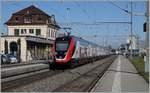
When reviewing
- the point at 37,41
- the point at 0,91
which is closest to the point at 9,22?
the point at 37,41

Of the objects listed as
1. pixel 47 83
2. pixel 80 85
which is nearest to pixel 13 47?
pixel 47 83

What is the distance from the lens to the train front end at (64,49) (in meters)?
37.8

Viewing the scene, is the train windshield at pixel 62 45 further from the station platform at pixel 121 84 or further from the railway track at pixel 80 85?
the railway track at pixel 80 85

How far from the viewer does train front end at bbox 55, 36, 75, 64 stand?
124 feet

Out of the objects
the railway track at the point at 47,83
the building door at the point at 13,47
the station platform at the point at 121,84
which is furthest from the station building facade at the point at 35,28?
the station platform at the point at 121,84

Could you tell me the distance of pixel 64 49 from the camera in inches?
1506

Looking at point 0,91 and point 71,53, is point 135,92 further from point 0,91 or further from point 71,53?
point 71,53

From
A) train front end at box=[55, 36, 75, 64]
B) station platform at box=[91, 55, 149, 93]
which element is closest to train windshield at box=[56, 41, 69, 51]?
train front end at box=[55, 36, 75, 64]

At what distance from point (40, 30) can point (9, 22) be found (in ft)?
28.4

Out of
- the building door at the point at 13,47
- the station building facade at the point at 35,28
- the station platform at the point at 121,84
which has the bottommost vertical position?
the station platform at the point at 121,84

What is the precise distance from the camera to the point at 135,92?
1814 cm

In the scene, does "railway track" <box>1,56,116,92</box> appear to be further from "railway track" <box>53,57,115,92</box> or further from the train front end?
the train front end

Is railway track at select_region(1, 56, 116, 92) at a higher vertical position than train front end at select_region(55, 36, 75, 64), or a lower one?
lower

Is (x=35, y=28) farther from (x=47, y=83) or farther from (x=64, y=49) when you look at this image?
(x=47, y=83)
